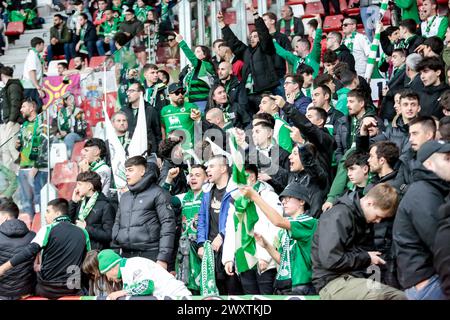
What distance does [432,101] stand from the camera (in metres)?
10.5

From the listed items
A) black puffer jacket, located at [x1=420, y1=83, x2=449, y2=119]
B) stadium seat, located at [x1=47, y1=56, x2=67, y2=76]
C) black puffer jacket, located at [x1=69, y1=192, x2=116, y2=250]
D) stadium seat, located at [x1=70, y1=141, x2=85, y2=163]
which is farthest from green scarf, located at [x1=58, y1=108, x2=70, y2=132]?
stadium seat, located at [x1=47, y1=56, x2=67, y2=76]

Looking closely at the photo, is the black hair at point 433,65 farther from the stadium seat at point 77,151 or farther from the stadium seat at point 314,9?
the stadium seat at point 314,9

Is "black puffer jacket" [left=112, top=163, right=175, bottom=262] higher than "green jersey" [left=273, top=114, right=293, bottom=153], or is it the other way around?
"green jersey" [left=273, top=114, right=293, bottom=153]

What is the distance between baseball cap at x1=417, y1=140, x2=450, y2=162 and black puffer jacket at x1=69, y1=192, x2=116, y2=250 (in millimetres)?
4094

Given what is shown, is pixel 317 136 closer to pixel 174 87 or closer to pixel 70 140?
pixel 174 87

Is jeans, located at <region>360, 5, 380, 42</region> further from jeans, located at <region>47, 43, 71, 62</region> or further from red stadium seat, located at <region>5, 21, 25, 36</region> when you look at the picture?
red stadium seat, located at <region>5, 21, 25, 36</region>

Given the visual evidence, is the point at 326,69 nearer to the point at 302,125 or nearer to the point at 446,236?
the point at 302,125

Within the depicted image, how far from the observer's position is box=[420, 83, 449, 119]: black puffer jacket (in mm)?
10430

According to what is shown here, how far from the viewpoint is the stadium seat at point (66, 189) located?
1166cm

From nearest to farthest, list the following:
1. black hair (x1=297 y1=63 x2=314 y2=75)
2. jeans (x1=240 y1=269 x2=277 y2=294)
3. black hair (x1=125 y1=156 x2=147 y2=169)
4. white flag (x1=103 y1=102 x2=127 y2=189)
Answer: jeans (x1=240 y1=269 x2=277 y2=294) < black hair (x1=125 y1=156 x2=147 y2=169) < white flag (x1=103 y1=102 x2=127 y2=189) < black hair (x1=297 y1=63 x2=314 y2=75)

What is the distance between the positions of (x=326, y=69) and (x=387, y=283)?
6.36 m

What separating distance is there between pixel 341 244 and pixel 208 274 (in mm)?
2267

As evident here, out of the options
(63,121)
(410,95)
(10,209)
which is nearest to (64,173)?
(63,121)

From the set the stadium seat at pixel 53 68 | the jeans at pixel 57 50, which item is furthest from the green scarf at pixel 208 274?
the jeans at pixel 57 50
